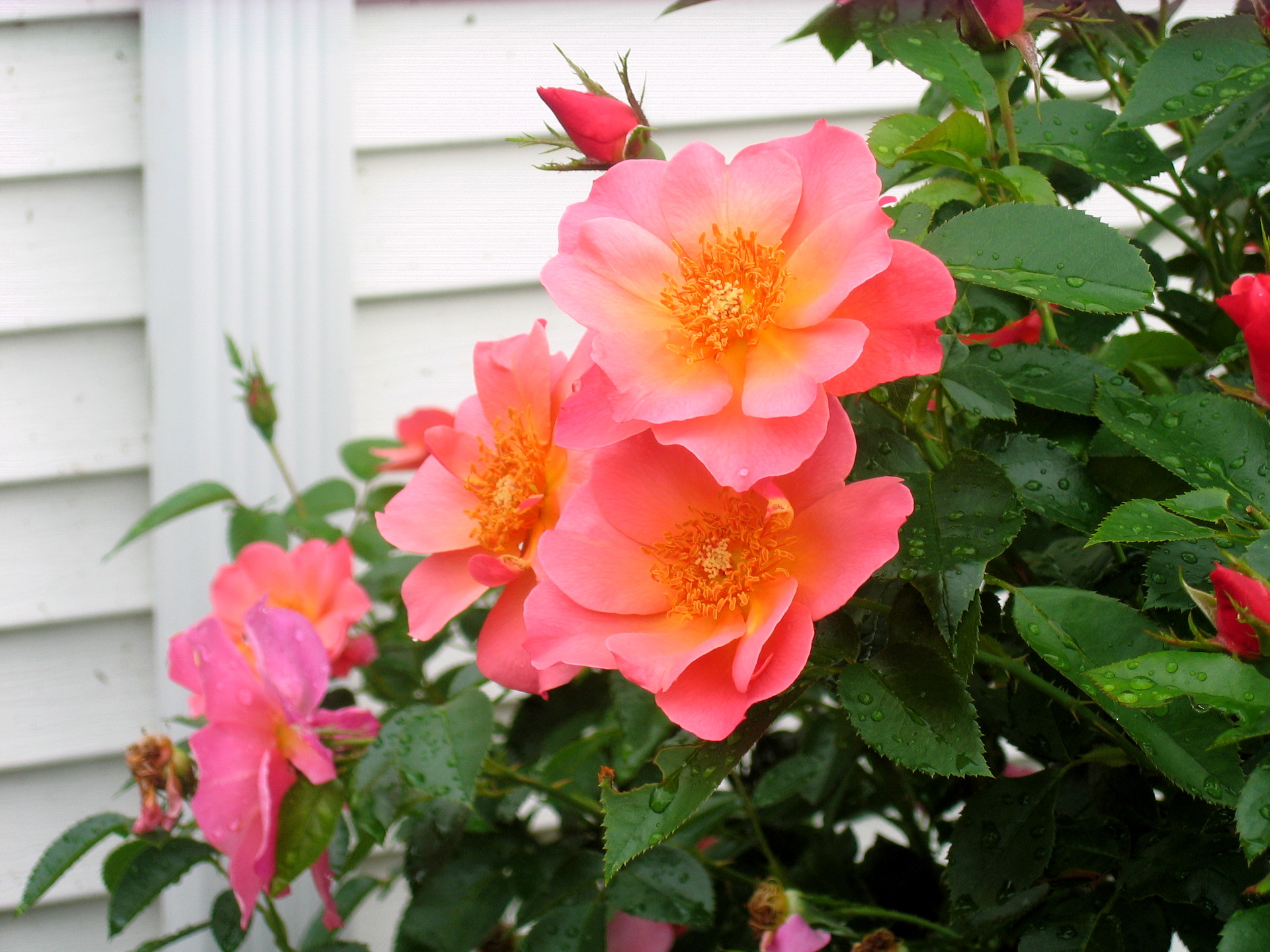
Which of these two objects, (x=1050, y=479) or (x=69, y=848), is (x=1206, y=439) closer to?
(x=1050, y=479)

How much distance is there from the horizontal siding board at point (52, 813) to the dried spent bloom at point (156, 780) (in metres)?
0.55

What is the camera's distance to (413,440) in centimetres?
83

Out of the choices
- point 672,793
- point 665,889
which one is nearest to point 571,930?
point 665,889

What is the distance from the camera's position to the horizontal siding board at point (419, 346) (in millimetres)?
1046

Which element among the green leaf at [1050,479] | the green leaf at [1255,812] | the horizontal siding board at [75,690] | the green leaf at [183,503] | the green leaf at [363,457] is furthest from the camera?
the horizontal siding board at [75,690]

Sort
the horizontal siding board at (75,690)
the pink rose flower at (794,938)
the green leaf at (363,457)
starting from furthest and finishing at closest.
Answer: the horizontal siding board at (75,690) → the green leaf at (363,457) → the pink rose flower at (794,938)

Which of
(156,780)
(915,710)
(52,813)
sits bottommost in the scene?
(52,813)

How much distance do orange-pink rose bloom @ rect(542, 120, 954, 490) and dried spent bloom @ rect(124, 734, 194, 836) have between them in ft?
1.26

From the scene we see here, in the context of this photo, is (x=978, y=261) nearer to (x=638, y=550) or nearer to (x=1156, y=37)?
(x=638, y=550)

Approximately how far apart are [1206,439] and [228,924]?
1.89 feet

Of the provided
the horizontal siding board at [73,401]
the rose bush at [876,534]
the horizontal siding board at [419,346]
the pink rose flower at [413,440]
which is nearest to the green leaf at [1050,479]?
the rose bush at [876,534]

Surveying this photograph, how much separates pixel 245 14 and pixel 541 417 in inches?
29.8

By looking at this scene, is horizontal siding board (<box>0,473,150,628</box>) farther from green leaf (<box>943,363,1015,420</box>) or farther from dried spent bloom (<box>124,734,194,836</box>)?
green leaf (<box>943,363,1015,420</box>)

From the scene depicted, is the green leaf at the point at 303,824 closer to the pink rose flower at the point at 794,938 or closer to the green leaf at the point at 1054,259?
the pink rose flower at the point at 794,938
